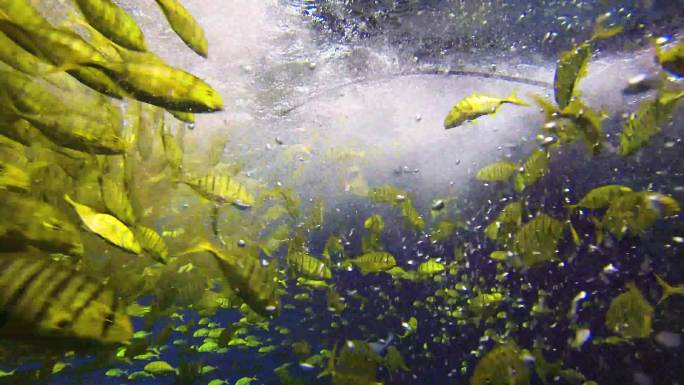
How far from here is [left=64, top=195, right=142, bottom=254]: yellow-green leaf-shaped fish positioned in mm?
2158

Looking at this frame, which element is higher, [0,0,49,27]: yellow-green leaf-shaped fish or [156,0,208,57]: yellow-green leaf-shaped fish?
[156,0,208,57]: yellow-green leaf-shaped fish

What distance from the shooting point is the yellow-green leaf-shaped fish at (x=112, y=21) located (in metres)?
2.05

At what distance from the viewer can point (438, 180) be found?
528 inches

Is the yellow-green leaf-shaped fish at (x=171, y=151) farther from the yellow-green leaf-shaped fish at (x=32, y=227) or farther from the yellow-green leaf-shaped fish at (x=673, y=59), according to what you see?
the yellow-green leaf-shaped fish at (x=673, y=59)

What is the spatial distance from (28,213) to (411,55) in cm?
879

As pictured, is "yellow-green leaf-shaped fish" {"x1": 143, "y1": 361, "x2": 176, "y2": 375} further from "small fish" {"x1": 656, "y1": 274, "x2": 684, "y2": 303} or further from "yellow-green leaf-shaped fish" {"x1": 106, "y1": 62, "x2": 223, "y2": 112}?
"small fish" {"x1": 656, "y1": 274, "x2": 684, "y2": 303}

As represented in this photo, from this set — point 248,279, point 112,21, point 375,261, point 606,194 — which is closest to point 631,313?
point 606,194

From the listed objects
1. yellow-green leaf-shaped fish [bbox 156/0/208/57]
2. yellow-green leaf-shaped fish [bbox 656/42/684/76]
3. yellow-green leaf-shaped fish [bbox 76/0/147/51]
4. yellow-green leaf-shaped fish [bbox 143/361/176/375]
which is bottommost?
yellow-green leaf-shaped fish [bbox 143/361/176/375]

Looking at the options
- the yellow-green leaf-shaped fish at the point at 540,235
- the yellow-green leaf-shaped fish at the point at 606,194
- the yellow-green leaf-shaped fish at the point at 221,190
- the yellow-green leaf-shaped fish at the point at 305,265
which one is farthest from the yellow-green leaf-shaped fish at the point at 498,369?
the yellow-green leaf-shaped fish at the point at 221,190

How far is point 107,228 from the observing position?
2.21 meters

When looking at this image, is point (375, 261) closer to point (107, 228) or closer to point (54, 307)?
point (107, 228)

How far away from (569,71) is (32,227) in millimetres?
3372

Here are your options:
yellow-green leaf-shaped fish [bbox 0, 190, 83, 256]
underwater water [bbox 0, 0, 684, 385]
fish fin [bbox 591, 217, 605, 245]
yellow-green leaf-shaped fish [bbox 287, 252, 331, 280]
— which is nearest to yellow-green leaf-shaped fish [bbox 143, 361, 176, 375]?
underwater water [bbox 0, 0, 684, 385]

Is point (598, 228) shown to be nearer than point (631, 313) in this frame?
No
